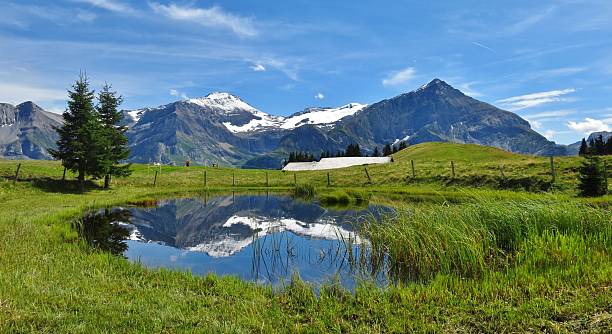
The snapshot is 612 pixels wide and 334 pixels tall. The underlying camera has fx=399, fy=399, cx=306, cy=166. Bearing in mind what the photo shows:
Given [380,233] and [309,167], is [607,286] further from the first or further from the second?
[309,167]

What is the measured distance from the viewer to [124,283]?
11758 mm

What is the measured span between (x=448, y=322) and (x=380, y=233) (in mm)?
7762

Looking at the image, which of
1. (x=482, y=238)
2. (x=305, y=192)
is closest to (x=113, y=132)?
(x=305, y=192)

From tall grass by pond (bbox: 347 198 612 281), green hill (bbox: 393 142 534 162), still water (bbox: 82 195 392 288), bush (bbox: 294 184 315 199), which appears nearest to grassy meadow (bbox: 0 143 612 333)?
tall grass by pond (bbox: 347 198 612 281)

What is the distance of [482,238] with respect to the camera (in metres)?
14.8

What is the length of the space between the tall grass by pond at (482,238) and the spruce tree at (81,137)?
42627 millimetres

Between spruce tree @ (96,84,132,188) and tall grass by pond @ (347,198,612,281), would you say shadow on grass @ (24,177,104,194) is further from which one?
tall grass by pond @ (347,198,612,281)

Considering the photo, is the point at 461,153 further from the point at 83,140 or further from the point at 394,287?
the point at 394,287

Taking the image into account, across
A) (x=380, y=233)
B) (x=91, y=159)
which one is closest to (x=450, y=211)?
(x=380, y=233)

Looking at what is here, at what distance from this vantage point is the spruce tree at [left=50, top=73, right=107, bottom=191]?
158 feet

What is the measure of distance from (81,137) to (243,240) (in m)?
35.5

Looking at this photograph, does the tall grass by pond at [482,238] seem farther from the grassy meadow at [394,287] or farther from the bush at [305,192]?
the bush at [305,192]

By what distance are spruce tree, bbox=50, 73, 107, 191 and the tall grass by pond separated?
4263 cm

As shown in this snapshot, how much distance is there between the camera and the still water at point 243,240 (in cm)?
1545
